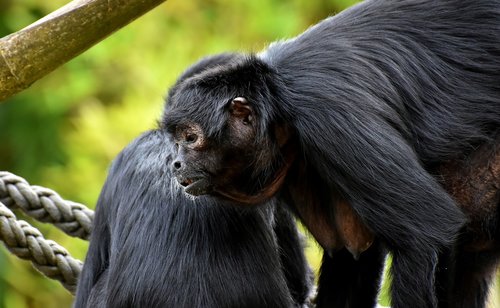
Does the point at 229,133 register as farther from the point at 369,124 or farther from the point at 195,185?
the point at 369,124

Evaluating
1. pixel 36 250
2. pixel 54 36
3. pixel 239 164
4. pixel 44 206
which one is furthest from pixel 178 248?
pixel 44 206

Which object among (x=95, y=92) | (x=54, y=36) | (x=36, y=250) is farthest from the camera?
(x=95, y=92)

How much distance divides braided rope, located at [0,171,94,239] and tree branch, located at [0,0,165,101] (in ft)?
6.92

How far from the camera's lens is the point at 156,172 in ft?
22.1

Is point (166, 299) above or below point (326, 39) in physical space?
below

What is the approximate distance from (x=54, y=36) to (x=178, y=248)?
5.06ft

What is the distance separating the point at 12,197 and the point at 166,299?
2029 millimetres

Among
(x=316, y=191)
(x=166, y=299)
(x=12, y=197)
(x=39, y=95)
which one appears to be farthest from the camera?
(x=39, y=95)

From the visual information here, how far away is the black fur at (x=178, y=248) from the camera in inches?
251

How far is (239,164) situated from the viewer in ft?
21.5

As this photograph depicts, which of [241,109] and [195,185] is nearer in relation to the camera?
[195,185]

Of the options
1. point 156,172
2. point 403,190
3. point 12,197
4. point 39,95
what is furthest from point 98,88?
point 403,190

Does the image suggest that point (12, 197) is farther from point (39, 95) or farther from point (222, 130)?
point (39, 95)

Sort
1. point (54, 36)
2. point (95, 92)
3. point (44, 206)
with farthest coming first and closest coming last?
point (95, 92) < point (44, 206) < point (54, 36)
